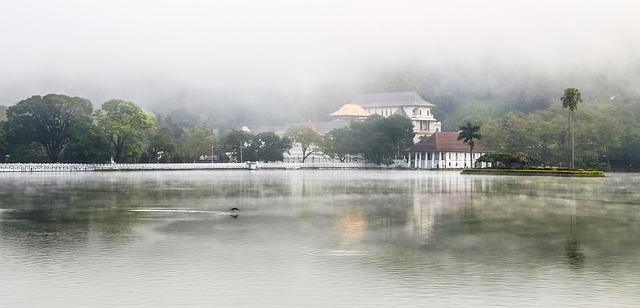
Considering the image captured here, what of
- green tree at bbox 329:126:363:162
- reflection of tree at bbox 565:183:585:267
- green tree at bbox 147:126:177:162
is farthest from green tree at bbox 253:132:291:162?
reflection of tree at bbox 565:183:585:267

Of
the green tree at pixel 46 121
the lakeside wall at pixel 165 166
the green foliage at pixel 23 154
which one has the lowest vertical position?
the lakeside wall at pixel 165 166

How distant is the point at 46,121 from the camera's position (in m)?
115

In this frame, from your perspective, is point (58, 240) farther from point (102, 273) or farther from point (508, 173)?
point (508, 173)

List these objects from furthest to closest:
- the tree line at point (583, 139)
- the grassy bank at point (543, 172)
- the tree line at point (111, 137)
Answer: the tree line at point (111, 137), the tree line at point (583, 139), the grassy bank at point (543, 172)

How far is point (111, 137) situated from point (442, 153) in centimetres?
6249

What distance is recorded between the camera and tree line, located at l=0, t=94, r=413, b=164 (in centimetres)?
11269

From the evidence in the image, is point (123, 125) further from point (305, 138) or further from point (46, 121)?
point (305, 138)

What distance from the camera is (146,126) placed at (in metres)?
123

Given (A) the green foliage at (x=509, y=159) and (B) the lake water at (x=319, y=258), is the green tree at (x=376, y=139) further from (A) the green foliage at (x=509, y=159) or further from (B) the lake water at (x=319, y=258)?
(B) the lake water at (x=319, y=258)

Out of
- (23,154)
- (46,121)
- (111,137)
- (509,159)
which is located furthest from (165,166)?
(509,159)

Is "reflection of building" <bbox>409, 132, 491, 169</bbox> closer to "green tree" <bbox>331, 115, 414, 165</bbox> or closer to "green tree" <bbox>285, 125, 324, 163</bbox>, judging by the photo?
"green tree" <bbox>331, 115, 414, 165</bbox>

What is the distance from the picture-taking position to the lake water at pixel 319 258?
13.6 metres

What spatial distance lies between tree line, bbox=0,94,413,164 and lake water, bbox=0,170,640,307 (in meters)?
83.9

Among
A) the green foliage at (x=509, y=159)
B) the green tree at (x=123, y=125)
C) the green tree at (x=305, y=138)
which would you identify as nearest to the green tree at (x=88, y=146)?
the green tree at (x=123, y=125)
